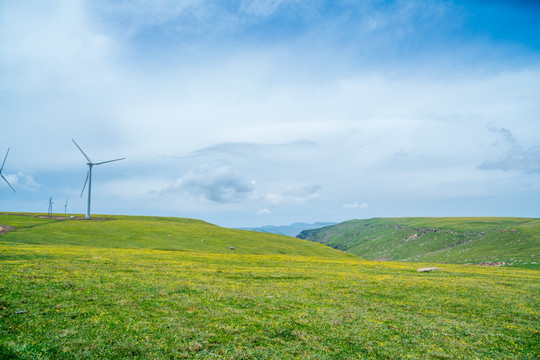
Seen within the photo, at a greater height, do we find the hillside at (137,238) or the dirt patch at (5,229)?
the dirt patch at (5,229)

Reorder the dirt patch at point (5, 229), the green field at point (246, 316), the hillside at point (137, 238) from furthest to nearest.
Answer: the dirt patch at point (5, 229)
the hillside at point (137, 238)
the green field at point (246, 316)

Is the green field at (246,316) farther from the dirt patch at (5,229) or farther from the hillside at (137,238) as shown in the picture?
the dirt patch at (5,229)

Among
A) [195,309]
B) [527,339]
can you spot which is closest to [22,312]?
[195,309]

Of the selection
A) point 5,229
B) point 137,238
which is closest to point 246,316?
point 137,238

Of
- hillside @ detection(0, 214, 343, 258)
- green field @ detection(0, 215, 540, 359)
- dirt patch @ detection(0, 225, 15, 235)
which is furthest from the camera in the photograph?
dirt patch @ detection(0, 225, 15, 235)

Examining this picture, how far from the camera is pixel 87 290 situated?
2617 centimetres

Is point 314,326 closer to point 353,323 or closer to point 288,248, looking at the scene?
point 353,323

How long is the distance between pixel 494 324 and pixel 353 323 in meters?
12.0

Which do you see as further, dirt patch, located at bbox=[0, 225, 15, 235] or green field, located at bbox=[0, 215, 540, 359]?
dirt patch, located at bbox=[0, 225, 15, 235]

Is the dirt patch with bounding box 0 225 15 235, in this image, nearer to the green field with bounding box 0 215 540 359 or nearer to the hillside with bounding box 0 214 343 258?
the hillside with bounding box 0 214 343 258

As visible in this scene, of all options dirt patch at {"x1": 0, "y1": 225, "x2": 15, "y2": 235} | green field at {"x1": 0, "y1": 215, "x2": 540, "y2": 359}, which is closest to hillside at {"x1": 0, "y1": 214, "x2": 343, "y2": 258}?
dirt patch at {"x1": 0, "y1": 225, "x2": 15, "y2": 235}

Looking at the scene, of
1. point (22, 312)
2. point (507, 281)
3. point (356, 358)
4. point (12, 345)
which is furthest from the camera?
point (507, 281)

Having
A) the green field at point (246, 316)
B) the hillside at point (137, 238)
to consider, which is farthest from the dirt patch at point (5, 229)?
the green field at point (246, 316)

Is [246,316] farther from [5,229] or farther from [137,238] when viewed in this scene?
[5,229]
